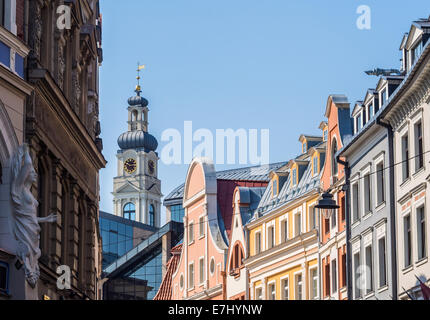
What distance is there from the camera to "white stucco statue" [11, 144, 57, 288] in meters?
24.8

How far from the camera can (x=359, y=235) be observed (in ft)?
140

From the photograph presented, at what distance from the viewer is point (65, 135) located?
31500mm

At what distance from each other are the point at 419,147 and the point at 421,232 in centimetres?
266

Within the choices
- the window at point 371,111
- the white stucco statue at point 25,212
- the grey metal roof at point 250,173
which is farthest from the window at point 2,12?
the grey metal roof at point 250,173

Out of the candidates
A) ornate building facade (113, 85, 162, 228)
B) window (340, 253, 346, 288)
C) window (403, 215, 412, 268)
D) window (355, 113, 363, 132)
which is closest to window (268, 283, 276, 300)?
window (340, 253, 346, 288)

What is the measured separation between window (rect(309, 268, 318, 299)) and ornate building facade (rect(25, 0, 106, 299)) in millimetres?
15203

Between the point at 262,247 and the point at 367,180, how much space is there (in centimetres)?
1655

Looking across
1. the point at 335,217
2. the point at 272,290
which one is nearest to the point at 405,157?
the point at 335,217

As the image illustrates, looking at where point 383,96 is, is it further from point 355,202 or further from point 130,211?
point 130,211

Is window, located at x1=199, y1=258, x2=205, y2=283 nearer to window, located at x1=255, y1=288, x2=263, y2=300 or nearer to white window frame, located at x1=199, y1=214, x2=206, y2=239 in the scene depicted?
white window frame, located at x1=199, y1=214, x2=206, y2=239

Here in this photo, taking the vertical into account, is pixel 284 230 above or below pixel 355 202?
above

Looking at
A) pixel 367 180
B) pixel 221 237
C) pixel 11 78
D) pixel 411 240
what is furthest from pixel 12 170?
pixel 221 237

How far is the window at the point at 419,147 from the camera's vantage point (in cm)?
3512

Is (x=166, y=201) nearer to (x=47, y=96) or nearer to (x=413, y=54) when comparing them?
(x=413, y=54)
